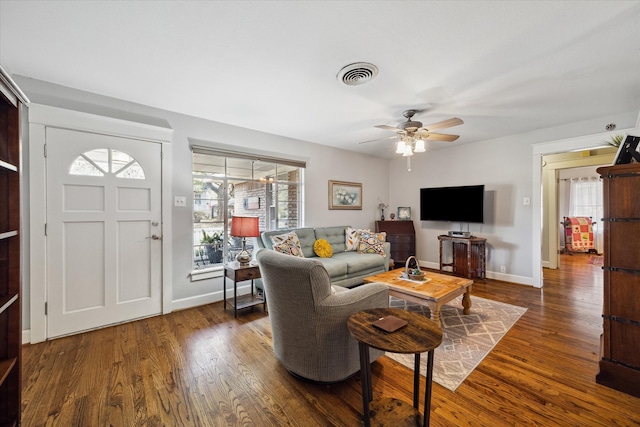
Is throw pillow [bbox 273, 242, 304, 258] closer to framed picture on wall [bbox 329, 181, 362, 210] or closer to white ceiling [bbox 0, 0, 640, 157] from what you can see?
framed picture on wall [bbox 329, 181, 362, 210]

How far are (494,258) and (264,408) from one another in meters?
4.46

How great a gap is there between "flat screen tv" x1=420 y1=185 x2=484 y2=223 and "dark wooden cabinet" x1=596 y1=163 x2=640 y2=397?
2.66m

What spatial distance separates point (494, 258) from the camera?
444cm

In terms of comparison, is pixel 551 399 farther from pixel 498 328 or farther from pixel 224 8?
pixel 224 8

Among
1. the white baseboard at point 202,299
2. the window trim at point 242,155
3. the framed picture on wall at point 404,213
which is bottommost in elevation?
the white baseboard at point 202,299

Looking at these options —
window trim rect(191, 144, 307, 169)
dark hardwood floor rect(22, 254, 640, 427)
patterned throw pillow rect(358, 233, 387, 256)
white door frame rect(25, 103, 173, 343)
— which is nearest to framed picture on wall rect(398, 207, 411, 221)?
patterned throw pillow rect(358, 233, 387, 256)

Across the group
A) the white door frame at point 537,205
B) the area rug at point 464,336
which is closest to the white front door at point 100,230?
the area rug at point 464,336

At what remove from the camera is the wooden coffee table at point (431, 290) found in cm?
241

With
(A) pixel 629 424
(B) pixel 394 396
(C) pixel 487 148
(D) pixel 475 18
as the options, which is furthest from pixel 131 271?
(C) pixel 487 148

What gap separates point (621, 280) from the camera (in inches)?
68.4

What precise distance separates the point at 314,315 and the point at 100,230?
8.34 feet

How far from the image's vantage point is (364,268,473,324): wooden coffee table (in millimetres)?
2410

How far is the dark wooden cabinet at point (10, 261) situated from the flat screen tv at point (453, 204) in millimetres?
5285

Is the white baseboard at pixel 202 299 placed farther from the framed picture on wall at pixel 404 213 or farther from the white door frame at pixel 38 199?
the framed picture on wall at pixel 404 213
